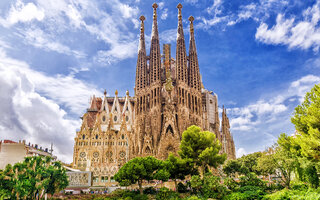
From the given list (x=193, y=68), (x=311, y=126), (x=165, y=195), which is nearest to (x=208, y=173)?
(x=165, y=195)

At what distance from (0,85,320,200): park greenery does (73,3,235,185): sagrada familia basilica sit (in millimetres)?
16220

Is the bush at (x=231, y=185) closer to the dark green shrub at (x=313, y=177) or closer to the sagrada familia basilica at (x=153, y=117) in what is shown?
the dark green shrub at (x=313, y=177)

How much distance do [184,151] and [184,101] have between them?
71.9 feet

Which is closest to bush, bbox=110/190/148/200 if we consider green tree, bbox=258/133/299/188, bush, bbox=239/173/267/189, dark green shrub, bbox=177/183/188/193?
dark green shrub, bbox=177/183/188/193

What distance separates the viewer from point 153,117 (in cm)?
5641

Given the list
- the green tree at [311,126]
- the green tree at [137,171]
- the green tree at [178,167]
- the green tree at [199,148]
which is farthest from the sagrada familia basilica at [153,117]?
the green tree at [311,126]

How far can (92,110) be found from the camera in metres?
76.1

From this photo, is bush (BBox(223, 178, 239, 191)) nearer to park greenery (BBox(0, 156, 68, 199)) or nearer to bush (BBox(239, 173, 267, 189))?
bush (BBox(239, 173, 267, 189))

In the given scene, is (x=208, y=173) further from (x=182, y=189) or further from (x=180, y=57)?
(x=180, y=57)

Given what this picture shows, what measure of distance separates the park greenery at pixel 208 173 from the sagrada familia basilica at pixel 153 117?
639 inches

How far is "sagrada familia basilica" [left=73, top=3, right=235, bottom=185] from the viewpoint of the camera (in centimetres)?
5484

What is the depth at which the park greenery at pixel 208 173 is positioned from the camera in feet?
76.1

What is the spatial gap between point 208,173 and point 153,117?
88.2ft

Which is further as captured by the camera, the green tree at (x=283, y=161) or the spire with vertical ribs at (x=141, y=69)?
the spire with vertical ribs at (x=141, y=69)
